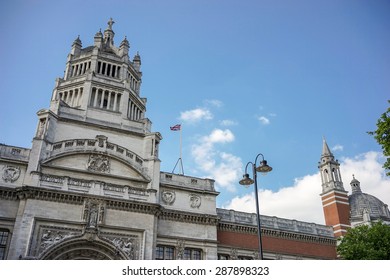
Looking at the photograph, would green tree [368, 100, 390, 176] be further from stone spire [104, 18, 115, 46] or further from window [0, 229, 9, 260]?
stone spire [104, 18, 115, 46]

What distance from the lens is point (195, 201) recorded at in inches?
1320

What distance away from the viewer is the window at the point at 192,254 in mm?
31062

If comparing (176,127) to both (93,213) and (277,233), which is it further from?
(277,233)

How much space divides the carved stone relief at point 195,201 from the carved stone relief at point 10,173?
14.8 meters

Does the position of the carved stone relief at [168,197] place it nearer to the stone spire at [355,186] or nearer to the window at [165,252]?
the window at [165,252]

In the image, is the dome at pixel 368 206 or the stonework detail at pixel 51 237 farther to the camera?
the dome at pixel 368 206

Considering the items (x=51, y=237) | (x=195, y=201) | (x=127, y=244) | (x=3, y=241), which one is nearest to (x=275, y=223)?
(x=195, y=201)

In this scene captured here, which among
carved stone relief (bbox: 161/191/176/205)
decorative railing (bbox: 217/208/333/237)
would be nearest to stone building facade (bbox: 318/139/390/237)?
decorative railing (bbox: 217/208/333/237)

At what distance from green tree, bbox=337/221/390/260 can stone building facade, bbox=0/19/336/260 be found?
7.35 m

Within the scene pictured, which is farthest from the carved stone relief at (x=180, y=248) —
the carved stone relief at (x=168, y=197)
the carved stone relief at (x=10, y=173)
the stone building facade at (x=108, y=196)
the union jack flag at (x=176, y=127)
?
the carved stone relief at (x=10, y=173)

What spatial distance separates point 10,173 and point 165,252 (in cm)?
1397

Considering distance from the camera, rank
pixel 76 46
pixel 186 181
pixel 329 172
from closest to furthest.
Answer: pixel 186 181, pixel 76 46, pixel 329 172

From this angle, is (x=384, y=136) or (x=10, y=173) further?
(x=10, y=173)
